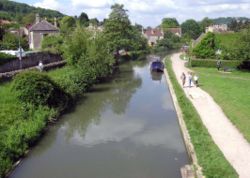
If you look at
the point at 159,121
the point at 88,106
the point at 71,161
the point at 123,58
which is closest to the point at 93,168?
the point at 71,161

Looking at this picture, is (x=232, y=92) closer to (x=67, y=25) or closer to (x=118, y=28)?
(x=118, y=28)

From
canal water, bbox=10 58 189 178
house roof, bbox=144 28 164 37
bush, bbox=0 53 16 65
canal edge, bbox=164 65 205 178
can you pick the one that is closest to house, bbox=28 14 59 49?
bush, bbox=0 53 16 65

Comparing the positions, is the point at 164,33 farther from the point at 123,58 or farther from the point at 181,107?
the point at 181,107

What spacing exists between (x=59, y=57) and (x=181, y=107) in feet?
89.6

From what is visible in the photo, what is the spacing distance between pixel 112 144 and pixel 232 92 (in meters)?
13.2

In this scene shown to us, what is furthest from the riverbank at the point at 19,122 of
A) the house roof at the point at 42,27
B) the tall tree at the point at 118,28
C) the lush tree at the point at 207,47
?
the house roof at the point at 42,27

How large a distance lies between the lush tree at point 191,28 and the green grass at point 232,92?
106 meters

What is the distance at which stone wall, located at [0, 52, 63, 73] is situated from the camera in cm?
3643

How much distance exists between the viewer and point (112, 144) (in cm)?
1923

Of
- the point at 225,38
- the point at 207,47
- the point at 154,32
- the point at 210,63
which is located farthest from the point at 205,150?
the point at 154,32

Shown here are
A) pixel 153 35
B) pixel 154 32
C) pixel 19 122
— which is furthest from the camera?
pixel 154 32

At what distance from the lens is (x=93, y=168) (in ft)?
52.7

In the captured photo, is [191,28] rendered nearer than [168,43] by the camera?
No

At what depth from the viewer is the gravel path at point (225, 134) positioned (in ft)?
47.7
